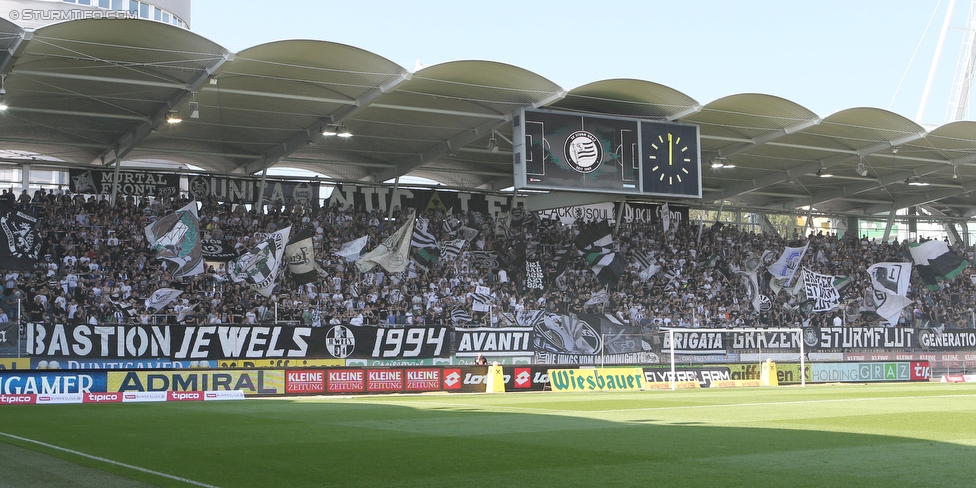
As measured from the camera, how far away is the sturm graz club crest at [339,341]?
112 ft

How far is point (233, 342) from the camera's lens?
32.7m

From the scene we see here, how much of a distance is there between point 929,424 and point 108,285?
1041 inches

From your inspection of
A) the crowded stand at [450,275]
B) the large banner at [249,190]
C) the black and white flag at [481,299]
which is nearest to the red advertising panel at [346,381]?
the crowded stand at [450,275]

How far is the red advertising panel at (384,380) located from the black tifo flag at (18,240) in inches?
475

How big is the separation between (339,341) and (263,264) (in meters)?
4.16

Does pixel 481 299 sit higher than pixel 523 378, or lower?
higher

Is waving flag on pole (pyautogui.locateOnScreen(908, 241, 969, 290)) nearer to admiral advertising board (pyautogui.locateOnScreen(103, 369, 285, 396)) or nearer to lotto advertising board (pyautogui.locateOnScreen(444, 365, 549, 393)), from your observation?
lotto advertising board (pyautogui.locateOnScreen(444, 365, 549, 393))

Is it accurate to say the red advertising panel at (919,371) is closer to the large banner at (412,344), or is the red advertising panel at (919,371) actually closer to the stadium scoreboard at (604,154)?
the large banner at (412,344)

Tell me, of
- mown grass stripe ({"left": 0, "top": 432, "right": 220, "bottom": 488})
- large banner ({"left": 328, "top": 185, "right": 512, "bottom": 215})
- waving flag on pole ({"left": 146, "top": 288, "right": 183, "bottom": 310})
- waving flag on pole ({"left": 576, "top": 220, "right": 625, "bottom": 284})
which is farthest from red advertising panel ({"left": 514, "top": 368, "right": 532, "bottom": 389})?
mown grass stripe ({"left": 0, "top": 432, "right": 220, "bottom": 488})

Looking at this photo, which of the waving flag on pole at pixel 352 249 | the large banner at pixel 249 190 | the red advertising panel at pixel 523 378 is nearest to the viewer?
the red advertising panel at pixel 523 378

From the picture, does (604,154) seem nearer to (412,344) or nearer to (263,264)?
(412,344)

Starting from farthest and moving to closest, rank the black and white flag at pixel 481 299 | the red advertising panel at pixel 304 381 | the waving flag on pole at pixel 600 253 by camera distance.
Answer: the waving flag on pole at pixel 600 253, the black and white flag at pixel 481 299, the red advertising panel at pixel 304 381

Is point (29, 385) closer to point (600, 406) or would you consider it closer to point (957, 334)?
point (600, 406)

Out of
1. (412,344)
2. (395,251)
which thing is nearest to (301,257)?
(395,251)
